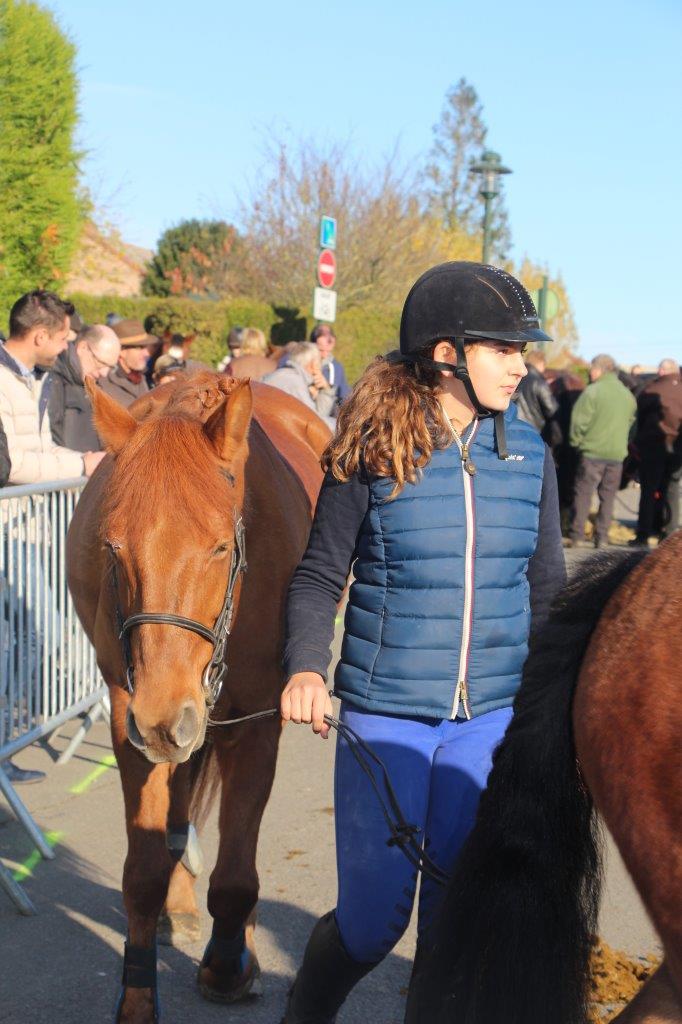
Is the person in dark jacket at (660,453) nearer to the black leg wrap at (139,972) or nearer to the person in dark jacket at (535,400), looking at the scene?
the person in dark jacket at (535,400)

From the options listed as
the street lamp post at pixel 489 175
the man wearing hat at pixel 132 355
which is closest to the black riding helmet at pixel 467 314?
the man wearing hat at pixel 132 355

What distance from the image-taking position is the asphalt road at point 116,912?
12.0 ft

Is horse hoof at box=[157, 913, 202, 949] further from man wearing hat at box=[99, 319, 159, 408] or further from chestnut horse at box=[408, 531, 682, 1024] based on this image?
man wearing hat at box=[99, 319, 159, 408]

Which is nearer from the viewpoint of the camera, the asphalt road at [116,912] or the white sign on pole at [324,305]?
the asphalt road at [116,912]

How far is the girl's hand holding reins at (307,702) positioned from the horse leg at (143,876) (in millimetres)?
913

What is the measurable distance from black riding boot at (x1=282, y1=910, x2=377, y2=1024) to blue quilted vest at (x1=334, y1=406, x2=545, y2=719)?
1.83 ft

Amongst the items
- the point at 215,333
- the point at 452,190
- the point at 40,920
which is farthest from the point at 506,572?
the point at 452,190

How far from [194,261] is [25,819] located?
32995 millimetres

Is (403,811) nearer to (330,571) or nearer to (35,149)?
(330,571)

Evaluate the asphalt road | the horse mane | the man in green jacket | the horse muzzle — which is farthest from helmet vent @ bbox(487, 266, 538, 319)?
the man in green jacket

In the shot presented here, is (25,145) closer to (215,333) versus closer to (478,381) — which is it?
(215,333)

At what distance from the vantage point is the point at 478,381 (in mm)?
2762

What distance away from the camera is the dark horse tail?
2117 mm

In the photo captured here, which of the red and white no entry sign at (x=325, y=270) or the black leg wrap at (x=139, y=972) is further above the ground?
the red and white no entry sign at (x=325, y=270)
